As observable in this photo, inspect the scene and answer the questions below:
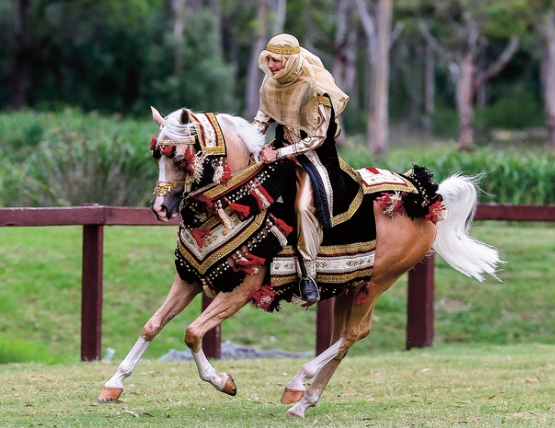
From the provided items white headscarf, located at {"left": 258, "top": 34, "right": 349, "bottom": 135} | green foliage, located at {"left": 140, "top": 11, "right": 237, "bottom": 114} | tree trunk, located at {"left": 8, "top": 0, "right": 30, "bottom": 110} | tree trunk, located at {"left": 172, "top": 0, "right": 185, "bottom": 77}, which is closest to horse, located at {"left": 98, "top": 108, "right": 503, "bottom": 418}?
white headscarf, located at {"left": 258, "top": 34, "right": 349, "bottom": 135}

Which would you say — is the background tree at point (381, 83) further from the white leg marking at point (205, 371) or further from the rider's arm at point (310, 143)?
the white leg marking at point (205, 371)

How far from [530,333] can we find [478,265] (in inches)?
201

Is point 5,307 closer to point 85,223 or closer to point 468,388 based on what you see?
point 85,223

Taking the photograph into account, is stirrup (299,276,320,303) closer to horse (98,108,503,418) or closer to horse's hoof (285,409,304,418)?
horse (98,108,503,418)

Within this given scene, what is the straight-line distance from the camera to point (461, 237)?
7180 mm

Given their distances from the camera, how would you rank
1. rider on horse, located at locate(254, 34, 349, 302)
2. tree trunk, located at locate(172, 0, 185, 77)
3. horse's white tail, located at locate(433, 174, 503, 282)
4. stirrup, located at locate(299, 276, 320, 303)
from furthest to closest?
tree trunk, located at locate(172, 0, 185, 77), horse's white tail, located at locate(433, 174, 503, 282), stirrup, located at locate(299, 276, 320, 303), rider on horse, located at locate(254, 34, 349, 302)

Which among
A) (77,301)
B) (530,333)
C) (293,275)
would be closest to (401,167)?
(530,333)

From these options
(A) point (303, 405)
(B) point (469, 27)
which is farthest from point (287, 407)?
(B) point (469, 27)

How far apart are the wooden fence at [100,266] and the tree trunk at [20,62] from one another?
35996 millimetres

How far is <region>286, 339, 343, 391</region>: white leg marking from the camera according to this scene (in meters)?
6.46

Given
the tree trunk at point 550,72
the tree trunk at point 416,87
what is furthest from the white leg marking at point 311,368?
the tree trunk at point 416,87

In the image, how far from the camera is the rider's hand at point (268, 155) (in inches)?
241

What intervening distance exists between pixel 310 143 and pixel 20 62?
4007 cm

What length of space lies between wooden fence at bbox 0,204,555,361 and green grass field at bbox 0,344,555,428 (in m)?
0.42
